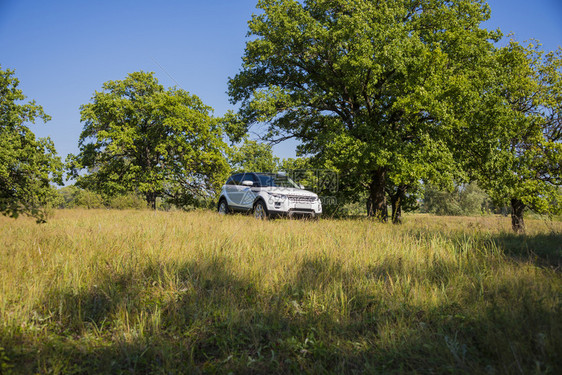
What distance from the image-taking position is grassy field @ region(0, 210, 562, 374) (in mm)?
2361

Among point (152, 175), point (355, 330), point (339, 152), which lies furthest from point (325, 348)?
point (152, 175)

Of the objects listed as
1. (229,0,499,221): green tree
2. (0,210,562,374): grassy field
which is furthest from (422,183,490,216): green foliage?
(0,210,562,374): grassy field

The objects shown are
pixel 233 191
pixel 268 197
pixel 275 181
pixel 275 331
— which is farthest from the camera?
pixel 233 191

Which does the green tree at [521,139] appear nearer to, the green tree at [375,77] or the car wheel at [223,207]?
the green tree at [375,77]

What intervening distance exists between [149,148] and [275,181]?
19113mm

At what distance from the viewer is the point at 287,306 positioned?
320cm

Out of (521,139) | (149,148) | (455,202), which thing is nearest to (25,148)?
(149,148)

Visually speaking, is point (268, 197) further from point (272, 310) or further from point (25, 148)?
point (25, 148)

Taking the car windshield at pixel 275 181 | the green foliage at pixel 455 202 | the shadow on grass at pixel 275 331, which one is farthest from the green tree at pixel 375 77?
the green foliage at pixel 455 202

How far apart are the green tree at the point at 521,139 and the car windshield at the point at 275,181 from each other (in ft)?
28.5

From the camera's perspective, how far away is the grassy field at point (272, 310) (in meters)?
2.36

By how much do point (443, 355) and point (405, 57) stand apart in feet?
43.8

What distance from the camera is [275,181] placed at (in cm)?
1154

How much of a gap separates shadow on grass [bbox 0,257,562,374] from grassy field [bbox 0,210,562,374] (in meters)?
0.01
